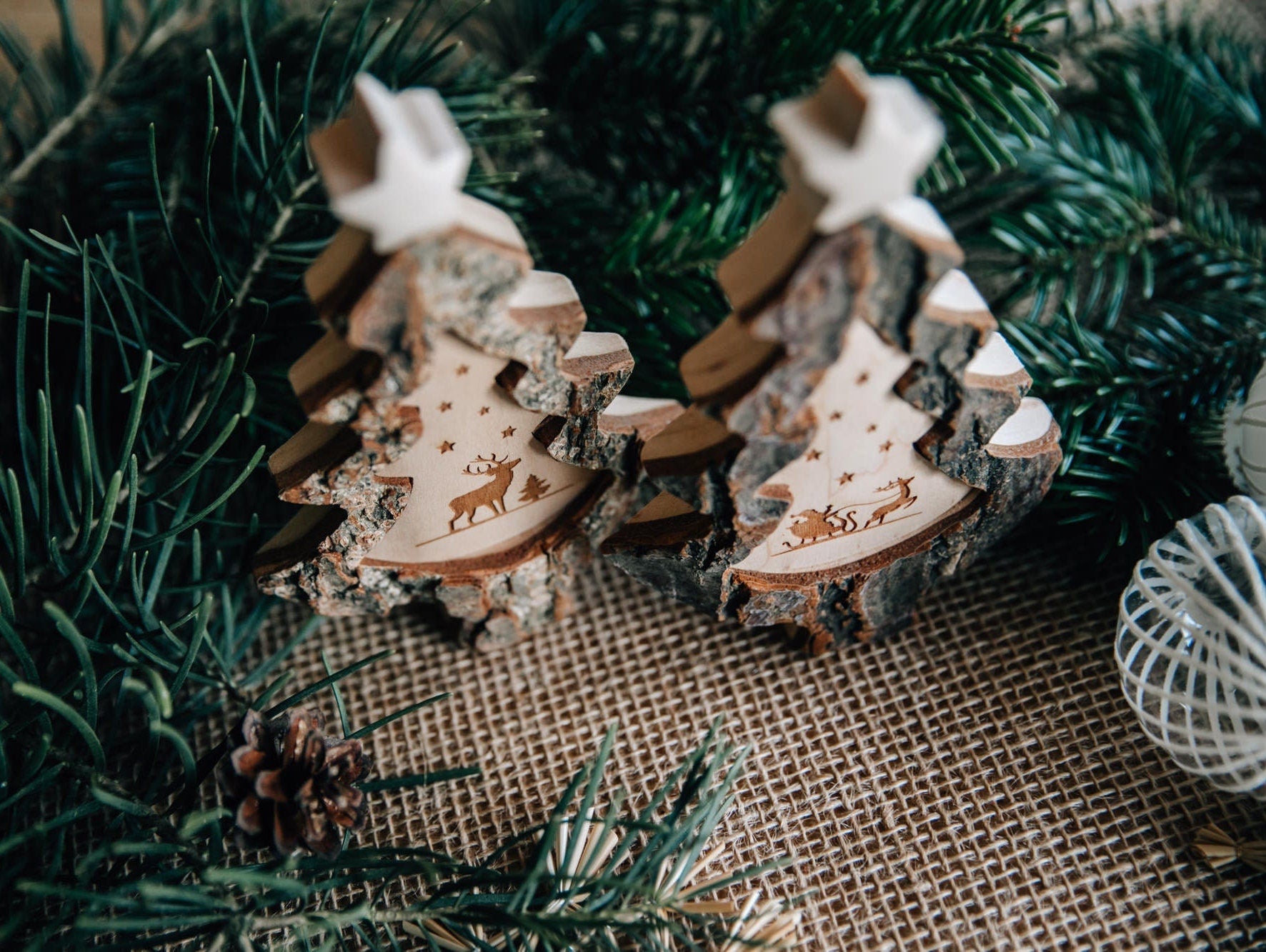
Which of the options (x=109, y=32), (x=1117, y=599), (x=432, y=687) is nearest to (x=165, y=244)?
(x=109, y=32)

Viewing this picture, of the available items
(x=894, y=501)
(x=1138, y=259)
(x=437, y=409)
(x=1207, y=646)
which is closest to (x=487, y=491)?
(x=437, y=409)

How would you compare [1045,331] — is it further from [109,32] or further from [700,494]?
[109,32]

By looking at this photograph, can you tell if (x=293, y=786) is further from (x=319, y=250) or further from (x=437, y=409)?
(x=319, y=250)

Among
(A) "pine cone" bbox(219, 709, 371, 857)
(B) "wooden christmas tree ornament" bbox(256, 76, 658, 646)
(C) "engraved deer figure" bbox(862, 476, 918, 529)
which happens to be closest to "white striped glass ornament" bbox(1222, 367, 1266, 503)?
(C) "engraved deer figure" bbox(862, 476, 918, 529)

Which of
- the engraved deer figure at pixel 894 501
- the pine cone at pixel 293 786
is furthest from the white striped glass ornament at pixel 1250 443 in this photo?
the pine cone at pixel 293 786

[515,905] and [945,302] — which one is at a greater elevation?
[945,302]

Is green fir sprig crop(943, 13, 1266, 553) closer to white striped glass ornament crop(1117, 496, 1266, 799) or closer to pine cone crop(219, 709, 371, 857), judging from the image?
white striped glass ornament crop(1117, 496, 1266, 799)

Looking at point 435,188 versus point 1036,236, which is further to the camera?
point 1036,236
